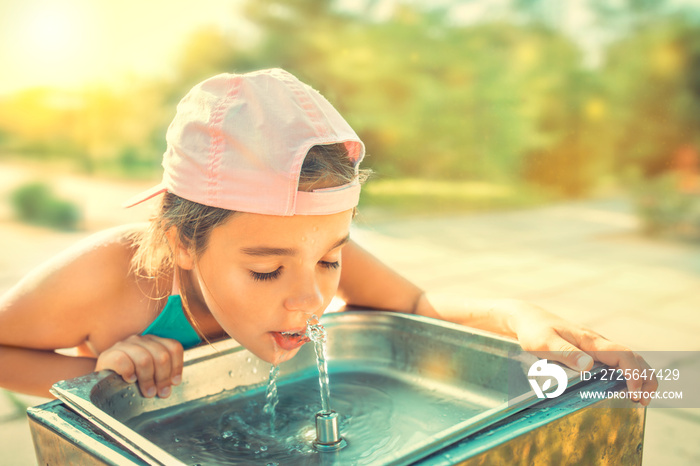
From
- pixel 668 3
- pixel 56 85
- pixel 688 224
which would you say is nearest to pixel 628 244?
pixel 688 224

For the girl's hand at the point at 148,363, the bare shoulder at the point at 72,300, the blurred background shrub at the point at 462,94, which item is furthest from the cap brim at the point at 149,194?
the blurred background shrub at the point at 462,94

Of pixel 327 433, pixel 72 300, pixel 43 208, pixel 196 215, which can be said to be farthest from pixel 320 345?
pixel 43 208

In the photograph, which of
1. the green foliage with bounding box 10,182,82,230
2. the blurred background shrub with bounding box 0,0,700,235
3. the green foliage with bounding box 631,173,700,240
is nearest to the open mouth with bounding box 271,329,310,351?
the green foliage with bounding box 631,173,700,240

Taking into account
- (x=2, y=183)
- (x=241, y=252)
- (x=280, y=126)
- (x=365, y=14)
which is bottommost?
(x=241, y=252)

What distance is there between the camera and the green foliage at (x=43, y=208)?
6867mm

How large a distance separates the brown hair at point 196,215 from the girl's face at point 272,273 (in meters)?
0.03

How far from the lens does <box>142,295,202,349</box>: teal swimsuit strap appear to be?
1.06 metres

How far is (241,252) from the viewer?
2.79 feet

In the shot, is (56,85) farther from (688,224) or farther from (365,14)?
A: (688,224)

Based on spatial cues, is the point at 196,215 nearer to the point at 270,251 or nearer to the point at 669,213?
the point at 270,251

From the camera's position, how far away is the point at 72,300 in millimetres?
1041

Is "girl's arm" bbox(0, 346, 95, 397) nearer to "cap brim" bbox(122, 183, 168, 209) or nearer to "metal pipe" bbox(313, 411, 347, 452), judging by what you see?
"cap brim" bbox(122, 183, 168, 209)

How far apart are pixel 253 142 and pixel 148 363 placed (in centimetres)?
33

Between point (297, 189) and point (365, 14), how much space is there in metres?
9.47
